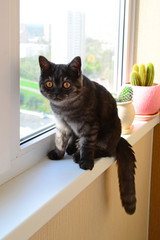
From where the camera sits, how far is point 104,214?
124 centimetres

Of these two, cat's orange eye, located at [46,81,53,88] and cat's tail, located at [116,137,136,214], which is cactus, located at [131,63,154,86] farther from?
cat's orange eye, located at [46,81,53,88]

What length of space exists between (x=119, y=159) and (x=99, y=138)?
0.12 metres

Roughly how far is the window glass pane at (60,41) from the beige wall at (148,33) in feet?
0.45

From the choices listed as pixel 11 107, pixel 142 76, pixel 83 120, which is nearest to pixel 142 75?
pixel 142 76

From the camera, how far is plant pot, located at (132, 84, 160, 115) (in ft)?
4.94

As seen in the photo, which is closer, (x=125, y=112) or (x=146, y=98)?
(x=125, y=112)

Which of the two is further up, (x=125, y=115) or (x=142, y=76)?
(x=142, y=76)

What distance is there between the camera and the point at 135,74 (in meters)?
1.51

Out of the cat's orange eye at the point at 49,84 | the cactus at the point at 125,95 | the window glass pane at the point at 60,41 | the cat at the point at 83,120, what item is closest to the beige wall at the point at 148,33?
the window glass pane at the point at 60,41

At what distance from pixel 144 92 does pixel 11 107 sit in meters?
0.82

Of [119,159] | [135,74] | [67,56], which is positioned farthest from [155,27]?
[119,159]

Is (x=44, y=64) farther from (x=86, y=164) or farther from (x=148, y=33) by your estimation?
(x=148, y=33)

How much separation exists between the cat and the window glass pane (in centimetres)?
8

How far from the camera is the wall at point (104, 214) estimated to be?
37.3 inches
